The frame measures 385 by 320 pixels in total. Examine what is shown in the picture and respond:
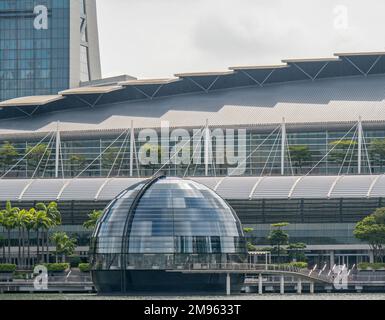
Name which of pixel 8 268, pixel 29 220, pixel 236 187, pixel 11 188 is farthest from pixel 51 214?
pixel 236 187

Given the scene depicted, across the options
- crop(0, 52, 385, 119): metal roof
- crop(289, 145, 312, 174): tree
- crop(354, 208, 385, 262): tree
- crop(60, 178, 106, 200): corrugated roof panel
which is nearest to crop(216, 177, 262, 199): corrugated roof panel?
crop(289, 145, 312, 174): tree

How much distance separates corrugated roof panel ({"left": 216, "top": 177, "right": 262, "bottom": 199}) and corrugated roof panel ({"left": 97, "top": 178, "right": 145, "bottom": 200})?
35.3 ft

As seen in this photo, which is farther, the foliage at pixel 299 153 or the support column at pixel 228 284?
the foliage at pixel 299 153

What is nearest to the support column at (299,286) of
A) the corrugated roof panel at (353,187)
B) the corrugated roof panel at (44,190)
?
the corrugated roof panel at (353,187)

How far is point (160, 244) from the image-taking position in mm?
123875

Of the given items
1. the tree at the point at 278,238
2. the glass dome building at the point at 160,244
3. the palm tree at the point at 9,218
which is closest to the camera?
the glass dome building at the point at 160,244

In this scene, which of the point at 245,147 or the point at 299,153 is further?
the point at 245,147

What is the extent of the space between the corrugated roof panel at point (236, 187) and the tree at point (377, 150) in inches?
666

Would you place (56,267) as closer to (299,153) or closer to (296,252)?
(296,252)

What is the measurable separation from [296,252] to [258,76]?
131 ft

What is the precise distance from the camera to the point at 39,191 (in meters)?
172

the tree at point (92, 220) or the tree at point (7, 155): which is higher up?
the tree at point (7, 155)

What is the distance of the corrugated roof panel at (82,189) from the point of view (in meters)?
170

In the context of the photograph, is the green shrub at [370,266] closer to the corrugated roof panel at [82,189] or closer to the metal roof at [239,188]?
the metal roof at [239,188]
